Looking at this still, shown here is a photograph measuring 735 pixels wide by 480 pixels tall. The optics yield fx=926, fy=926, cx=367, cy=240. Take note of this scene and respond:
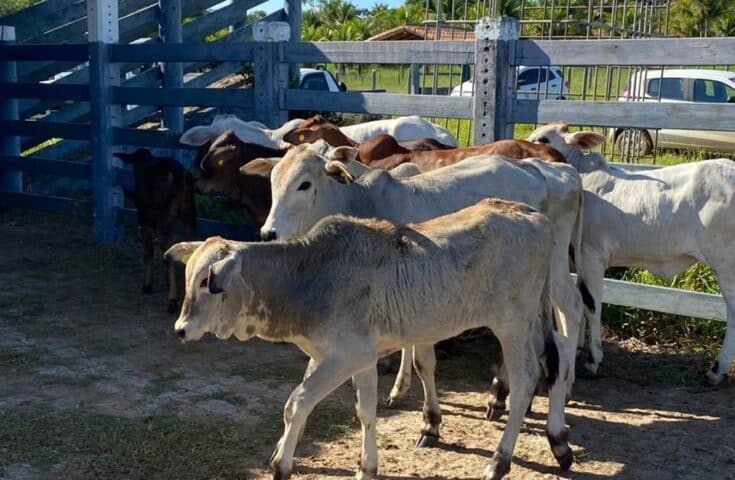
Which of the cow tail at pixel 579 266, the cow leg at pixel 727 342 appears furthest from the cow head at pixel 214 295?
the cow leg at pixel 727 342

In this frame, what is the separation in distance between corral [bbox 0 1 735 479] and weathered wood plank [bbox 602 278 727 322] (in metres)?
0.01

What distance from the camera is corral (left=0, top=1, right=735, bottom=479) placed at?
5.70 m

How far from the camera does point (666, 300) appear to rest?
7.56m

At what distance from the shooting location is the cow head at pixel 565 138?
25.8 ft

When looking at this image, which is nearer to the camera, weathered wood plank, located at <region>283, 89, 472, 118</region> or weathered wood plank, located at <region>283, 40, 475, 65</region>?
weathered wood plank, located at <region>283, 89, 472, 118</region>

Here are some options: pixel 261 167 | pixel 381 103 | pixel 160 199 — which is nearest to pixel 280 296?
pixel 261 167

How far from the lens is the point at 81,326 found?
8.62 m

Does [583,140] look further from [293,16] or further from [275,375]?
Result: [293,16]

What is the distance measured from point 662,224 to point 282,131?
417cm

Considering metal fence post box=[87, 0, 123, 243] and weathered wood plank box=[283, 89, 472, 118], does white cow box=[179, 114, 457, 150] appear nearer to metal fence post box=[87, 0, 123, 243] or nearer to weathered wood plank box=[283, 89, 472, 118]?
weathered wood plank box=[283, 89, 472, 118]

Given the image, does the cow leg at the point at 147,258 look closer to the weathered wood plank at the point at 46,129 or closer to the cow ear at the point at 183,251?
the weathered wood plank at the point at 46,129

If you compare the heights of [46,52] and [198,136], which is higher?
[46,52]

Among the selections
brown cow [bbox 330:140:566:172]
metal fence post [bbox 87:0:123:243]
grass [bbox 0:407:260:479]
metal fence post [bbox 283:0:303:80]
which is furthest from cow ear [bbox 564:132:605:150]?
metal fence post [bbox 283:0:303:80]

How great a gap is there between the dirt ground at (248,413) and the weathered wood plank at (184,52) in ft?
10.5
